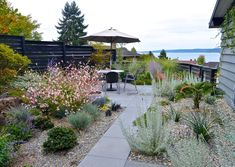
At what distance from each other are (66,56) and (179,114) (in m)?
6.36

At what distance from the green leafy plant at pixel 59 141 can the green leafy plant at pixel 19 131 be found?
1.82 ft

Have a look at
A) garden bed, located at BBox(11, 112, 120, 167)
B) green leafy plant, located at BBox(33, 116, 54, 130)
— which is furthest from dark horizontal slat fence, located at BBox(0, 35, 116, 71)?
garden bed, located at BBox(11, 112, 120, 167)

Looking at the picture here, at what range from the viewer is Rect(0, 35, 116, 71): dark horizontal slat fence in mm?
6785

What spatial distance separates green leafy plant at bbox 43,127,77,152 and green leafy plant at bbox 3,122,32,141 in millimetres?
554

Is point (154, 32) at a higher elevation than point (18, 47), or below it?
higher

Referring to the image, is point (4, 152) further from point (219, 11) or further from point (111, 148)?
point (219, 11)

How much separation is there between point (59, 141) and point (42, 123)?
1.01 m

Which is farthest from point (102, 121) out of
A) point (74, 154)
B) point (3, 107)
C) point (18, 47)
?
point (18, 47)

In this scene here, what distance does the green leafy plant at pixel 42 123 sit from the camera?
4.17 metres

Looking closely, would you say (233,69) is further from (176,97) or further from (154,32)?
(154,32)

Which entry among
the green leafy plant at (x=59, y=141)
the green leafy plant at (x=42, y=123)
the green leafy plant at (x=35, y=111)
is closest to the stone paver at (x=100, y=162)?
the green leafy plant at (x=59, y=141)

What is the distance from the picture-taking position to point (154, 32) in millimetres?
18062

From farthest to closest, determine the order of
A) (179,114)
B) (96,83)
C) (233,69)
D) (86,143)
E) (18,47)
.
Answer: (18,47) < (96,83) < (233,69) < (179,114) < (86,143)

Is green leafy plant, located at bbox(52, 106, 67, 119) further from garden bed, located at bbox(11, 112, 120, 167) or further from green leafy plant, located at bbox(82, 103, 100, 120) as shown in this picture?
garden bed, located at bbox(11, 112, 120, 167)
